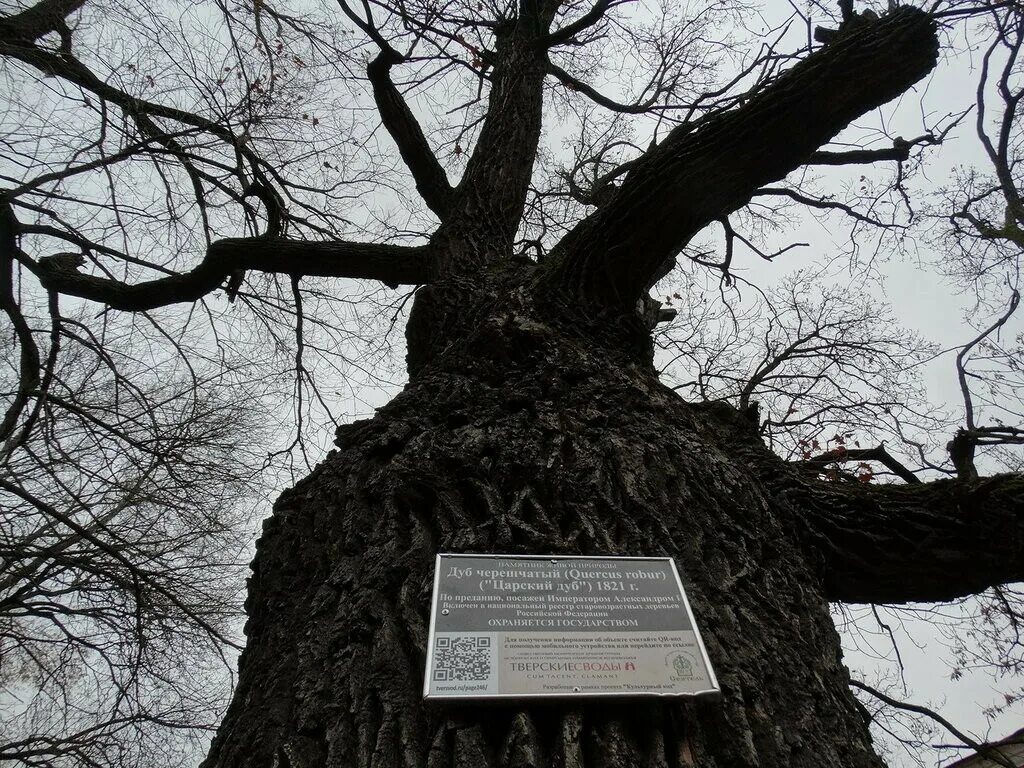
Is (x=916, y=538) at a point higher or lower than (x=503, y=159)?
lower

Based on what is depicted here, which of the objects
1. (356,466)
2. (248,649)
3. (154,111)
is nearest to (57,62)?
(154,111)

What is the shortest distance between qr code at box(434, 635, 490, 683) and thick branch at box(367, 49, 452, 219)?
123 inches

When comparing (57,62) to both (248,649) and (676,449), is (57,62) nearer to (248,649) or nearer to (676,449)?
(248,649)

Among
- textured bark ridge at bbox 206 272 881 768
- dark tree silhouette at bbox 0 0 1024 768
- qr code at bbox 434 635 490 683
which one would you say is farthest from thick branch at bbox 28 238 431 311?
qr code at bbox 434 635 490 683

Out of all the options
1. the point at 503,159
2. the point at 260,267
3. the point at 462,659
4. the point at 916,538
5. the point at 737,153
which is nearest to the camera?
the point at 462,659

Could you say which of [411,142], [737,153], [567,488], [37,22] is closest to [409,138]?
[411,142]

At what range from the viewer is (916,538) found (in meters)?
1.98

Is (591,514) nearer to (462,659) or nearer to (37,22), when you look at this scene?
(462,659)

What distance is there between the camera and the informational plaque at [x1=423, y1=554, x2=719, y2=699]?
1.05 metres

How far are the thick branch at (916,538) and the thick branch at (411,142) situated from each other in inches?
111

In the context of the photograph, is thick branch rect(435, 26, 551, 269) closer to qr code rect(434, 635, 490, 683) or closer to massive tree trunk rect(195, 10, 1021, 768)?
massive tree trunk rect(195, 10, 1021, 768)

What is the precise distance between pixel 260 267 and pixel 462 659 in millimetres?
2969

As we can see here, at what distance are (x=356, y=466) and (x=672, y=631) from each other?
3.43 ft

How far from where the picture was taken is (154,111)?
3.33m
